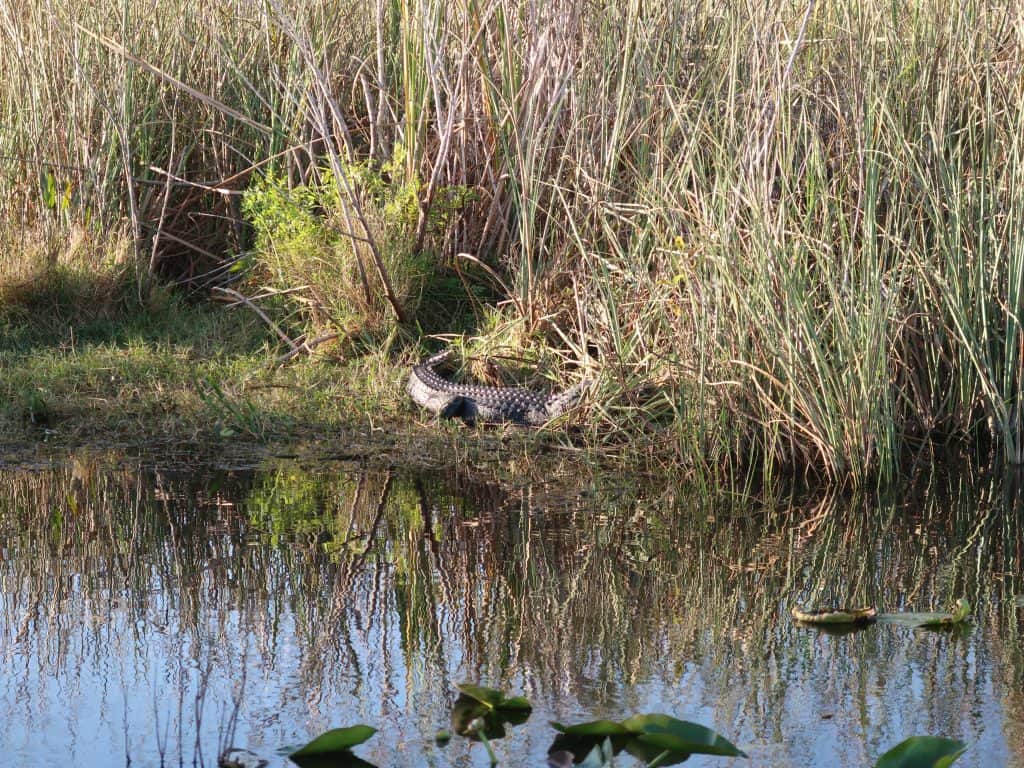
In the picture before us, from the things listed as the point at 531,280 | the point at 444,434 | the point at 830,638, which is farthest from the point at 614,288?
the point at 830,638

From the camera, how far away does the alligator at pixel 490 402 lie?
18.3 ft

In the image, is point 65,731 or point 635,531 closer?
point 65,731

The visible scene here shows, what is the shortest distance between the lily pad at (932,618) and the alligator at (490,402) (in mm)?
2176

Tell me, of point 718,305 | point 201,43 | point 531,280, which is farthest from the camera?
point 201,43

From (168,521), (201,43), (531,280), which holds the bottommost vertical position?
(168,521)

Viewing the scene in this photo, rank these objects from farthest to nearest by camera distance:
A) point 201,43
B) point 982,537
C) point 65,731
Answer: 1. point 201,43
2. point 982,537
3. point 65,731

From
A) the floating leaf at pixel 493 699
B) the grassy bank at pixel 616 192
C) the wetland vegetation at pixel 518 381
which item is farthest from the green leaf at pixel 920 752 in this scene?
the grassy bank at pixel 616 192

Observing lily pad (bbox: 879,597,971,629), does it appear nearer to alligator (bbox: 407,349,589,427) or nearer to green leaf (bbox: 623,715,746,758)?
green leaf (bbox: 623,715,746,758)

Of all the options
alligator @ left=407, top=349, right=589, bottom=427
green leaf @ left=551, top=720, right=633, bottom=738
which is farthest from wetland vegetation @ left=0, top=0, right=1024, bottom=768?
alligator @ left=407, top=349, right=589, bottom=427

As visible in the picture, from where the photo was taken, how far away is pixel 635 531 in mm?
4348

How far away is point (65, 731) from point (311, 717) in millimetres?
515

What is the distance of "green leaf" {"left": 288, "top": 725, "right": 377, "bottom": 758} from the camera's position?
269 centimetres

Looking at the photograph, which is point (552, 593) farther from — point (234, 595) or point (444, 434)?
point (444, 434)

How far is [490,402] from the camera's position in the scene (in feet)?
18.8
